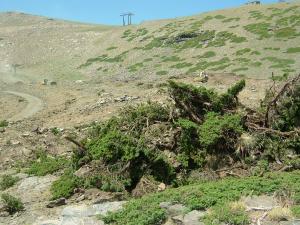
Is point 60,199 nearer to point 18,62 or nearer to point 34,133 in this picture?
point 34,133

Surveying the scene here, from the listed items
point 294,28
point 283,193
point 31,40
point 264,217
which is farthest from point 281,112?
point 31,40

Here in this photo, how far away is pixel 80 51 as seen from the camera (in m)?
92.0

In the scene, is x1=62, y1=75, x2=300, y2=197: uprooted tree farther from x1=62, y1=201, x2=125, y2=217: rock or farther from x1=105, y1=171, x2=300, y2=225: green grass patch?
x1=105, y1=171, x2=300, y2=225: green grass patch

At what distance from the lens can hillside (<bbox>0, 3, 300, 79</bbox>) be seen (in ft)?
203

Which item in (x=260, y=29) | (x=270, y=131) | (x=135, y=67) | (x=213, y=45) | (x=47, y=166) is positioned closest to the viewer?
(x=270, y=131)

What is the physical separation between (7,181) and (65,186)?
2824 millimetres

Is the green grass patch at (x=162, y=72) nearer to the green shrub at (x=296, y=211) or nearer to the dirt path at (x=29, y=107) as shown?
the dirt path at (x=29, y=107)

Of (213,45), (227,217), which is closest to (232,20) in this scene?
(213,45)

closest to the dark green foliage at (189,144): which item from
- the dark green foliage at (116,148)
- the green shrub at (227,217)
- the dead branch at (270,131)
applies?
the dark green foliage at (116,148)

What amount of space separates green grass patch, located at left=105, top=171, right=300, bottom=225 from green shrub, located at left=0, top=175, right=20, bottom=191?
240 inches

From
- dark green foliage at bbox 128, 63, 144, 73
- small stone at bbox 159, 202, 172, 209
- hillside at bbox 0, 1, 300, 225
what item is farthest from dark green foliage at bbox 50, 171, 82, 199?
dark green foliage at bbox 128, 63, 144, 73

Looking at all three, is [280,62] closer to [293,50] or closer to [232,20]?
[293,50]

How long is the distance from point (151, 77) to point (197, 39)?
2105 cm

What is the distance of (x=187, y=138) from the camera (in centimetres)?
1664
